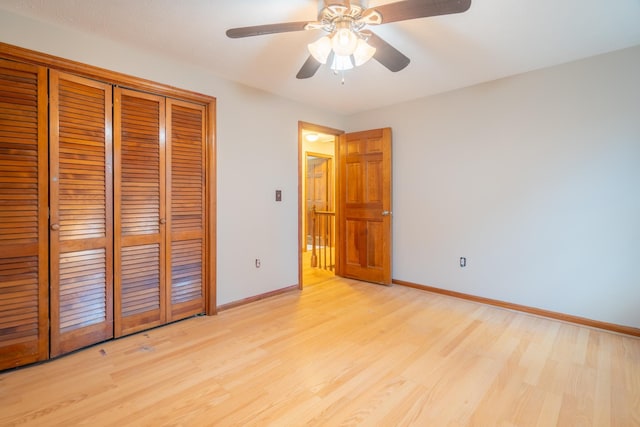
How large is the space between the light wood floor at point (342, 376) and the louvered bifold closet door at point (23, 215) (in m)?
0.25

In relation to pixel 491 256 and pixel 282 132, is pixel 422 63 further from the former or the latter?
pixel 491 256

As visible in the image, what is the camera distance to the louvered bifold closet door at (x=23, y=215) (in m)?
1.95

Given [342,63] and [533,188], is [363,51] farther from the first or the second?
[533,188]

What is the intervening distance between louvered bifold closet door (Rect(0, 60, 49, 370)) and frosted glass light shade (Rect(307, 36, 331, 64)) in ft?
6.03

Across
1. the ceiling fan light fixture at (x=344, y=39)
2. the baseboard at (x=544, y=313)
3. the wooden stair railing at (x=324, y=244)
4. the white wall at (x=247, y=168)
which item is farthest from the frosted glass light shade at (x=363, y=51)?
the wooden stair railing at (x=324, y=244)

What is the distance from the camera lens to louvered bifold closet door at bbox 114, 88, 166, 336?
2.42 m

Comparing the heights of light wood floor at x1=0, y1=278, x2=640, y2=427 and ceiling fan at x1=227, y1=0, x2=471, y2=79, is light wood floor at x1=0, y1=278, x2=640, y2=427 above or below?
below

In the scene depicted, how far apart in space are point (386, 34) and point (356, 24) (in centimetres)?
56

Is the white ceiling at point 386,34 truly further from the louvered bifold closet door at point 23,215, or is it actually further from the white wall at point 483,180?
the louvered bifold closet door at point 23,215

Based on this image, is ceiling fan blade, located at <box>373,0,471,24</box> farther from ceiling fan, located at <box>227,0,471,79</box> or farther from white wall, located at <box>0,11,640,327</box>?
white wall, located at <box>0,11,640,327</box>

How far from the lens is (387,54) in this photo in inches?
78.5

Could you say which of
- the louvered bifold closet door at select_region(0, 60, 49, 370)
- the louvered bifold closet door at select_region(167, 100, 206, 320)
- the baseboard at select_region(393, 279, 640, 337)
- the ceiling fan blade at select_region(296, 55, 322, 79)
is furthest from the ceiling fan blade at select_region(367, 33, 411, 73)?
the baseboard at select_region(393, 279, 640, 337)

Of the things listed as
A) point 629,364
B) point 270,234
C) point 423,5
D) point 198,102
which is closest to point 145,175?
point 198,102

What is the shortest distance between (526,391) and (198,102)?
3.32m
